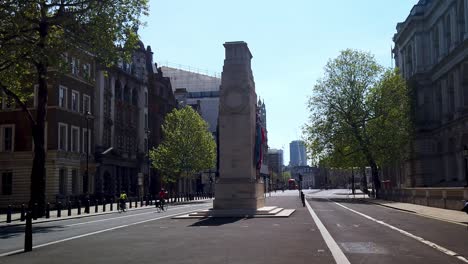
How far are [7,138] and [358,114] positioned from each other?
131ft

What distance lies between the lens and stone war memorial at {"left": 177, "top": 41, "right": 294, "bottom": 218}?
31828 mm

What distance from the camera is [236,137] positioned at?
32.9 m

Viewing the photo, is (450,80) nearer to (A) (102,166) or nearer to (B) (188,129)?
(B) (188,129)

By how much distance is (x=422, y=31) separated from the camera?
71.7m

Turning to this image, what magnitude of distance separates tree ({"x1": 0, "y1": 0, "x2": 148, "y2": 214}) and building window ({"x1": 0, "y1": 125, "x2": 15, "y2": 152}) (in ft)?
60.9

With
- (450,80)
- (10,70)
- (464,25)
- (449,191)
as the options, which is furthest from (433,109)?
(10,70)

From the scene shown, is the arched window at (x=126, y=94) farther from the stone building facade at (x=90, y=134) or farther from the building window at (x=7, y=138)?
the building window at (x=7, y=138)

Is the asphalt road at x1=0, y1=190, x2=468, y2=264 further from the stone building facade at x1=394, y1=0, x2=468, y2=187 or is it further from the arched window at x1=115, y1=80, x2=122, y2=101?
the arched window at x1=115, y1=80, x2=122, y2=101

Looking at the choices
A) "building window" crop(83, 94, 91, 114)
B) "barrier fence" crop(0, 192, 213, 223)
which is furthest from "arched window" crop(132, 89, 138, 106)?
"building window" crop(83, 94, 91, 114)

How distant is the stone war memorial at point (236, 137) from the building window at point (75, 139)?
26013 mm

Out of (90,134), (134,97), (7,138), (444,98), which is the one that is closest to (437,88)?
(444,98)

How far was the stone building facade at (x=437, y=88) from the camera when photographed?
A: 57.8 meters

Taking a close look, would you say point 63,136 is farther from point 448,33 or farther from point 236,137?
point 448,33

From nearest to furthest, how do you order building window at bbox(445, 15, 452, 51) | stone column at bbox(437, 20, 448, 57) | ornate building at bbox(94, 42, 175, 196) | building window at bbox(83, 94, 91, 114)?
building window at bbox(83, 94, 91, 114), ornate building at bbox(94, 42, 175, 196), building window at bbox(445, 15, 452, 51), stone column at bbox(437, 20, 448, 57)
